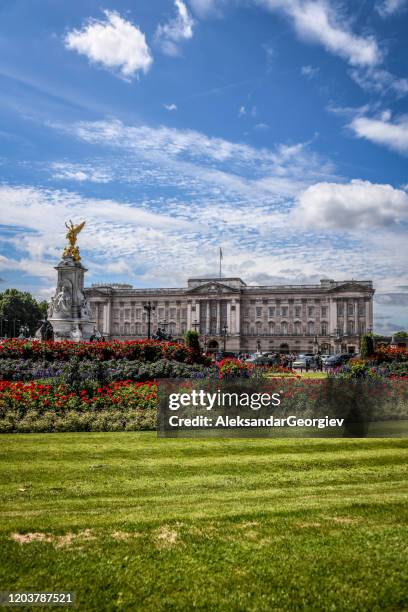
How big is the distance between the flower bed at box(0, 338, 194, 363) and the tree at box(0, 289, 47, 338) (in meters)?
77.7

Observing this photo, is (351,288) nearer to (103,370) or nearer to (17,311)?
(17,311)

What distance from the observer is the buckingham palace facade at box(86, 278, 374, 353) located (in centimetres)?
10044

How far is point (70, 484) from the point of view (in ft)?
25.5

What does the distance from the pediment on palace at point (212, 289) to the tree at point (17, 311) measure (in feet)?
97.5

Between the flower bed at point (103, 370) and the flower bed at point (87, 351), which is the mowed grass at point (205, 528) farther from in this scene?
the flower bed at point (87, 351)

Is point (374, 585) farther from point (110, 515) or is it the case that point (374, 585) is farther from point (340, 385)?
point (340, 385)

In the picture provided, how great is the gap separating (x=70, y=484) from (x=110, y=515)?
1.67 meters

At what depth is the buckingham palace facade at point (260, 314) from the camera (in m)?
100

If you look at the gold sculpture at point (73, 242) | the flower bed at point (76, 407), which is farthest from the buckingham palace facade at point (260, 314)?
the flower bed at point (76, 407)

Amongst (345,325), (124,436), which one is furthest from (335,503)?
(345,325)

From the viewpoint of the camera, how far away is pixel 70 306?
4019cm

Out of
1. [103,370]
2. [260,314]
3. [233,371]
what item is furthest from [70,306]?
[260,314]

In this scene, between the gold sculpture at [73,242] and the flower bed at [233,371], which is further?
the gold sculpture at [73,242]

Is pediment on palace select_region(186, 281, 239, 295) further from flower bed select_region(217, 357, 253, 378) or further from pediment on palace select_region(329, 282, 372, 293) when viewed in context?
flower bed select_region(217, 357, 253, 378)
